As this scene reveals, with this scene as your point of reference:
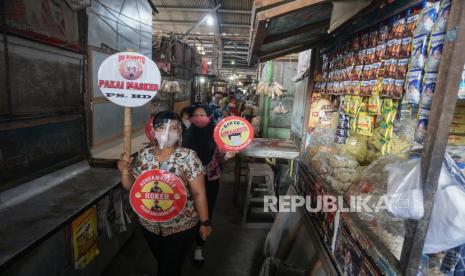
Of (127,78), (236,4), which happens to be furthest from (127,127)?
(236,4)

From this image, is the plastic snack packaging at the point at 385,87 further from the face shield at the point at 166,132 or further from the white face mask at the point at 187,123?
the white face mask at the point at 187,123

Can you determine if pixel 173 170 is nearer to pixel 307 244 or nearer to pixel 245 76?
pixel 307 244

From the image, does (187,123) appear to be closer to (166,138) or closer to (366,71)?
(166,138)

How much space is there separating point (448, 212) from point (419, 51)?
3.31 feet

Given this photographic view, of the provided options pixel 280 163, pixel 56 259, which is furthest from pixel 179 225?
pixel 280 163

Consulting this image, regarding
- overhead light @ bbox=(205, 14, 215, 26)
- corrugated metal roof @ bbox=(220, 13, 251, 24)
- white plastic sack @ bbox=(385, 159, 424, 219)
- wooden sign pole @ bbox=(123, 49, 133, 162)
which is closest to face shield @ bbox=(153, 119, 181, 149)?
wooden sign pole @ bbox=(123, 49, 133, 162)

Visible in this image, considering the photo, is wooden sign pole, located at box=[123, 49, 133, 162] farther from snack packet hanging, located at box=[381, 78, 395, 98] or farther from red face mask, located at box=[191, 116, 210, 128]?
snack packet hanging, located at box=[381, 78, 395, 98]

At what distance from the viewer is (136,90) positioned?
233 cm

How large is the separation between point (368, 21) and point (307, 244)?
94.6 inches

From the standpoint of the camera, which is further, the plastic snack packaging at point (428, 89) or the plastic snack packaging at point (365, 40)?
the plastic snack packaging at point (365, 40)

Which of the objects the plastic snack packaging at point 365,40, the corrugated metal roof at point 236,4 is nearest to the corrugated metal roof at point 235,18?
the corrugated metal roof at point 236,4

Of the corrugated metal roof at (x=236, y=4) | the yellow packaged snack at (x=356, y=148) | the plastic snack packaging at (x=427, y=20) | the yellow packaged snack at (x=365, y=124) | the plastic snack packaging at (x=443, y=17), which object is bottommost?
the yellow packaged snack at (x=356, y=148)

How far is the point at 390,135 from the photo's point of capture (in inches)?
96.3

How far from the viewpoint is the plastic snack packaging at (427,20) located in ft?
5.19
